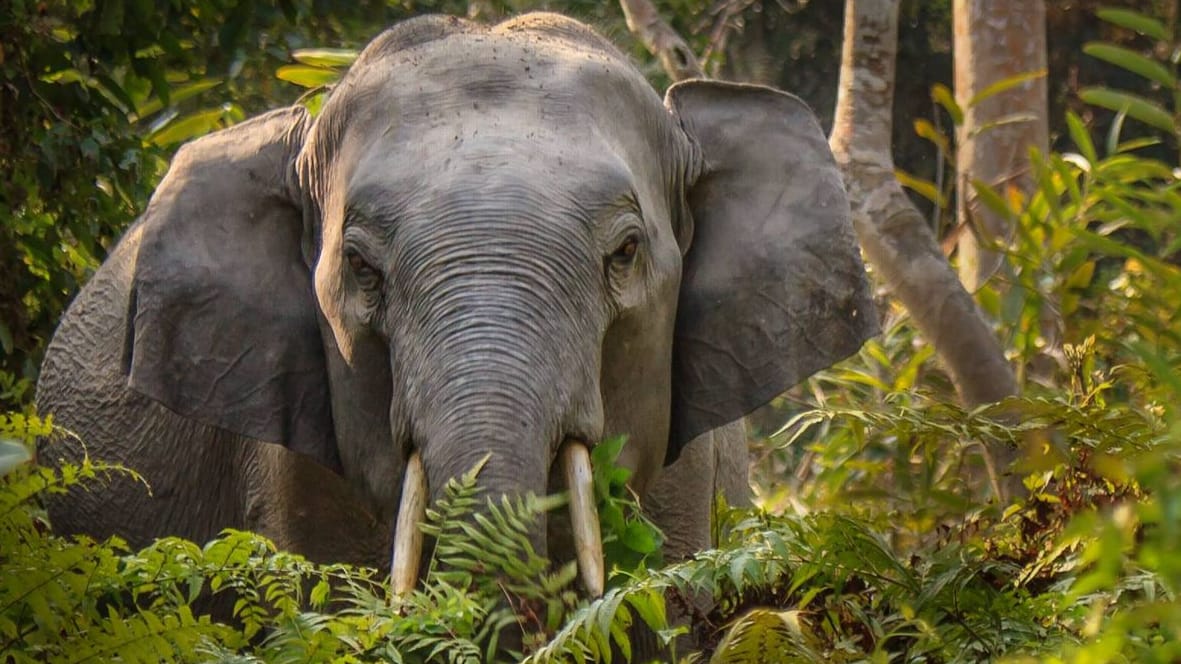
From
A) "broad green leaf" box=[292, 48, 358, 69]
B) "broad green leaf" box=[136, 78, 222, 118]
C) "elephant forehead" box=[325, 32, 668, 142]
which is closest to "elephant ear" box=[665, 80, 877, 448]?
"elephant forehead" box=[325, 32, 668, 142]

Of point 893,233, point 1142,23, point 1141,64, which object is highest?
point 1142,23

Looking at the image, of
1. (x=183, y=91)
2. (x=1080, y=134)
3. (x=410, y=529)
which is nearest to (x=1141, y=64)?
(x=410, y=529)

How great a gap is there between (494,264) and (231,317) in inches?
46.4

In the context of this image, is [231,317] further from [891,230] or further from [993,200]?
[993,200]

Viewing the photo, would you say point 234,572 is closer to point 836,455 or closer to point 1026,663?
point 1026,663

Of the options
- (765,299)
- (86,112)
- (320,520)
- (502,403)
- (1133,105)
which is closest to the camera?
(502,403)

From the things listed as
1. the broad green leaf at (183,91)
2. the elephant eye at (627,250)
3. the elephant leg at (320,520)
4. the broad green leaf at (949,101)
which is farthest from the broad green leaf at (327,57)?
the elephant eye at (627,250)

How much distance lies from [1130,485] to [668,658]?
1.54 meters

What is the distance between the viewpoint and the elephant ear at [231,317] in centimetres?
600

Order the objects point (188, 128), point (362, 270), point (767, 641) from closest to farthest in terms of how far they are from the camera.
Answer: point (767, 641), point (362, 270), point (188, 128)

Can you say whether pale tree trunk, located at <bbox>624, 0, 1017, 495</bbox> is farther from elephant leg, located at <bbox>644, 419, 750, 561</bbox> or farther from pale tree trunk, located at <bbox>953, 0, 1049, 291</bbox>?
elephant leg, located at <bbox>644, 419, 750, 561</bbox>

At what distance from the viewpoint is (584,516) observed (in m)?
4.98

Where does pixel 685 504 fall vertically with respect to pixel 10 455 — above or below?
below

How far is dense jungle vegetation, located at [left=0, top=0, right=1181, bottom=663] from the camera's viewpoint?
399 cm
